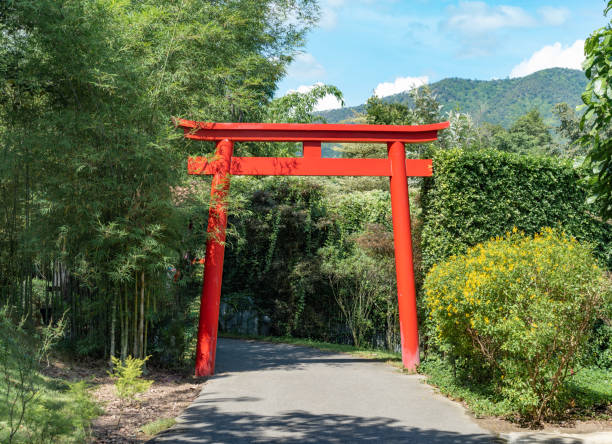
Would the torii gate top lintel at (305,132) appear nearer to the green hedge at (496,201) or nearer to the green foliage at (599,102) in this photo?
the green hedge at (496,201)

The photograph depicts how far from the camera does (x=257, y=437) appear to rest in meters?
3.92

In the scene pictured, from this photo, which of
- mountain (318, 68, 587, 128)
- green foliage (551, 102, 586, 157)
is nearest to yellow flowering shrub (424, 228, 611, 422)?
green foliage (551, 102, 586, 157)

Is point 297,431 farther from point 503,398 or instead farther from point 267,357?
point 267,357

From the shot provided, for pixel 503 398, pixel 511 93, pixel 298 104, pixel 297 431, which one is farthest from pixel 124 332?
pixel 511 93

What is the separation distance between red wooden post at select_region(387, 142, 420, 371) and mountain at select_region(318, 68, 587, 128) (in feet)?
199

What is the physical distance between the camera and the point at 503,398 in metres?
4.94

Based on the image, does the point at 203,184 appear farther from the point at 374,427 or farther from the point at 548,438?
the point at 548,438

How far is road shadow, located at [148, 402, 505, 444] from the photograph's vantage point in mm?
3869

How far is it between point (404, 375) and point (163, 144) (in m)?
4.39

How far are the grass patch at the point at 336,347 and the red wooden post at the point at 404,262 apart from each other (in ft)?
2.23

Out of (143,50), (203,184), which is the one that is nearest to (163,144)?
(203,184)

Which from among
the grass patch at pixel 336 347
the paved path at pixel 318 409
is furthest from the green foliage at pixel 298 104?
the paved path at pixel 318 409

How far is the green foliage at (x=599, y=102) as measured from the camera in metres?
3.15

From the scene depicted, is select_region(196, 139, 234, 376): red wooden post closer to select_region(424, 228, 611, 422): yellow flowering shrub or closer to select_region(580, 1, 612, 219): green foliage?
select_region(424, 228, 611, 422): yellow flowering shrub
